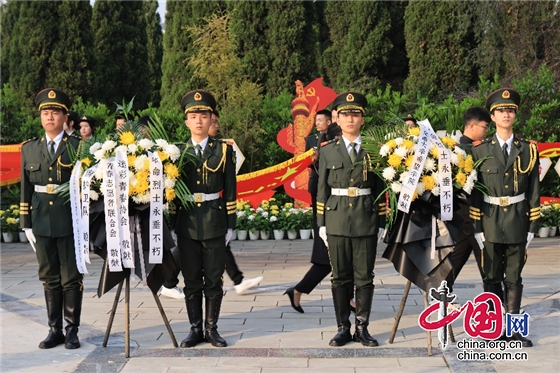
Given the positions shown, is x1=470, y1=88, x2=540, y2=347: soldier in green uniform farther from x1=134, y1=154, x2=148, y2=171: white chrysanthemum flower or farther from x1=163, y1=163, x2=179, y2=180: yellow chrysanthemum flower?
x1=134, y1=154, x2=148, y2=171: white chrysanthemum flower

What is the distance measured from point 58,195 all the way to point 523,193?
11.8ft

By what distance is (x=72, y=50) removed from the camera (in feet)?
58.2

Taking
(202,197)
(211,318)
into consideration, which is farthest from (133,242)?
(211,318)

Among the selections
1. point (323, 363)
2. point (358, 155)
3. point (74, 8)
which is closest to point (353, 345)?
point (323, 363)

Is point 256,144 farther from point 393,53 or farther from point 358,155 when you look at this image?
point 393,53

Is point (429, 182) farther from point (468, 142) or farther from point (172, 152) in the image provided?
point (172, 152)

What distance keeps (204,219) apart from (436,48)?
1311 centimetres

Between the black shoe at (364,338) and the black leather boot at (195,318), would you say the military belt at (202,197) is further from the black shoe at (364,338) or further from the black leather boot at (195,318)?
the black shoe at (364,338)

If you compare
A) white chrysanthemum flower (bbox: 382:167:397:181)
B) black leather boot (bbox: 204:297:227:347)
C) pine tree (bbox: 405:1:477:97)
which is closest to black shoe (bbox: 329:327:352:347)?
black leather boot (bbox: 204:297:227:347)

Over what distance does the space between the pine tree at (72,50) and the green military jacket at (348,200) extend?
12.9 m

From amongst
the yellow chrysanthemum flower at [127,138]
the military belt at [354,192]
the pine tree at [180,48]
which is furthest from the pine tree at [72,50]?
the military belt at [354,192]

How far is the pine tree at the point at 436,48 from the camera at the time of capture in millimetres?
17719

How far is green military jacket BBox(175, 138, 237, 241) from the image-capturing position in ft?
19.8

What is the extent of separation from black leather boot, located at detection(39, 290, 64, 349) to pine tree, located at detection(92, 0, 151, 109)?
16174 millimetres
